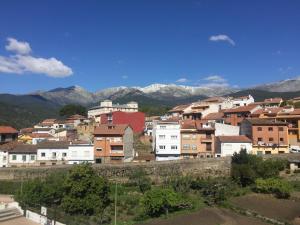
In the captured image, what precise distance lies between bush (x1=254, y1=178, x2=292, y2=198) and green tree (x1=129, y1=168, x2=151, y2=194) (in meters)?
11.5

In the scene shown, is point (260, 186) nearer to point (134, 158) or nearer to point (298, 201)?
point (298, 201)

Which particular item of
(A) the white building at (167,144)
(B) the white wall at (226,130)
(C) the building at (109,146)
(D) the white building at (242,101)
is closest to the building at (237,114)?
(B) the white wall at (226,130)

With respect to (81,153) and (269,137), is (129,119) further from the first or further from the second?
(269,137)

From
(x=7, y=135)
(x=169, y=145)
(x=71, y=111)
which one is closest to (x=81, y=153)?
(x=169, y=145)

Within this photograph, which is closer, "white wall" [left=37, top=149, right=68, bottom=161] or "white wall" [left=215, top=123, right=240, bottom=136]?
"white wall" [left=37, top=149, right=68, bottom=161]

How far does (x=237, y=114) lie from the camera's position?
6656 centimetres

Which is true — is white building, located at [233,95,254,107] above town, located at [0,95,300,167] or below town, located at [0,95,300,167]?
above

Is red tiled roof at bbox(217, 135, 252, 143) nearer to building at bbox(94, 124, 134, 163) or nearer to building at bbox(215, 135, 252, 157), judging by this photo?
building at bbox(215, 135, 252, 157)

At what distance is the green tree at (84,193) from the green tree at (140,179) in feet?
24.5

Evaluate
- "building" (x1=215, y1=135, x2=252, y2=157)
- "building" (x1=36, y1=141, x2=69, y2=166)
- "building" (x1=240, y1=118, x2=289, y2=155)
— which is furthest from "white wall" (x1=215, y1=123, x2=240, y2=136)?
"building" (x1=36, y1=141, x2=69, y2=166)

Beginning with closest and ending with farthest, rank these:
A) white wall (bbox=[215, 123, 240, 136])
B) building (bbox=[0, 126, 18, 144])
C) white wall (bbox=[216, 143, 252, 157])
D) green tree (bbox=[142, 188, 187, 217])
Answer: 1. green tree (bbox=[142, 188, 187, 217])
2. white wall (bbox=[216, 143, 252, 157])
3. white wall (bbox=[215, 123, 240, 136])
4. building (bbox=[0, 126, 18, 144])

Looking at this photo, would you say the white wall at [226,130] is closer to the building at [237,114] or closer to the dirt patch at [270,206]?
the building at [237,114]

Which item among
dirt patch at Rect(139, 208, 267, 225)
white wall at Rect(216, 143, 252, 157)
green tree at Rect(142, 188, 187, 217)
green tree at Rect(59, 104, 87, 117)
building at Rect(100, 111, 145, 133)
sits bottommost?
dirt patch at Rect(139, 208, 267, 225)

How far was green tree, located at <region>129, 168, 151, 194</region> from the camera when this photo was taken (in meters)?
44.4
